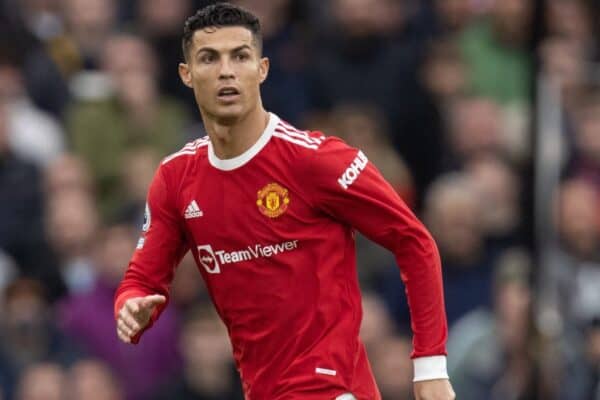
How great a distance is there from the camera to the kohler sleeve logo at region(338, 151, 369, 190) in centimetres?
612

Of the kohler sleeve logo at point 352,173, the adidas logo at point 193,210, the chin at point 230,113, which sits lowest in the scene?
the adidas logo at point 193,210

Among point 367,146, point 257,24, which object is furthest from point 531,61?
point 367,146

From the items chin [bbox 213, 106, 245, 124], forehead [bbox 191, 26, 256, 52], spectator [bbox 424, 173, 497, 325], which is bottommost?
spectator [bbox 424, 173, 497, 325]

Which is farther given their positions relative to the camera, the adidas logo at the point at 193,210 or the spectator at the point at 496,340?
the spectator at the point at 496,340

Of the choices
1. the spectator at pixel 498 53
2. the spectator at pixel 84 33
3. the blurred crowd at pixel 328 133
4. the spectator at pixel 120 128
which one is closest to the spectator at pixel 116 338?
the blurred crowd at pixel 328 133

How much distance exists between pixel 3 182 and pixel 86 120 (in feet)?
2.16

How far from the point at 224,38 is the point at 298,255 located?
800 millimetres

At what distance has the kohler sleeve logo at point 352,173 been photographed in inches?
241

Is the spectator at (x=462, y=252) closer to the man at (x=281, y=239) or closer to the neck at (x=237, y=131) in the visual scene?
the man at (x=281, y=239)

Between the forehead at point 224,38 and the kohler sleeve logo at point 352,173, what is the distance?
21.8 inches

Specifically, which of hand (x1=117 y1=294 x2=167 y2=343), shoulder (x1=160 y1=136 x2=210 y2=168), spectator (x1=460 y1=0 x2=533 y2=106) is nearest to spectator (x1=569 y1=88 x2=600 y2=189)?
spectator (x1=460 y1=0 x2=533 y2=106)

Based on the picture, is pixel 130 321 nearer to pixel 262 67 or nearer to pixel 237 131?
pixel 237 131

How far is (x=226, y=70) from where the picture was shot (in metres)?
6.18

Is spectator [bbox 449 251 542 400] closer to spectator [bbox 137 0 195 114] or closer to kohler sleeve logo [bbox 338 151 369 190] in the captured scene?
spectator [bbox 137 0 195 114]
